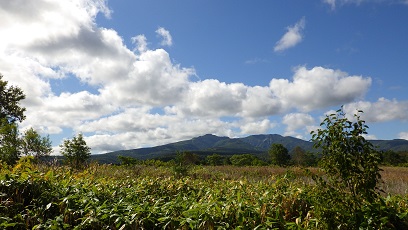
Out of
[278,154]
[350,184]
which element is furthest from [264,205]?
[278,154]

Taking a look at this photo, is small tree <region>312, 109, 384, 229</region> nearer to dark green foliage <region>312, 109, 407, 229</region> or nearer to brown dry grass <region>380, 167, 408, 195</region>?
dark green foliage <region>312, 109, 407, 229</region>

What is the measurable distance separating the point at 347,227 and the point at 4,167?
8.51 meters

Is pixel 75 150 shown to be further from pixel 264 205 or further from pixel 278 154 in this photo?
pixel 278 154

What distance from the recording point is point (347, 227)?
4.01 meters

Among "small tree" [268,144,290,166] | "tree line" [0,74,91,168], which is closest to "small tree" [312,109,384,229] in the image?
"tree line" [0,74,91,168]

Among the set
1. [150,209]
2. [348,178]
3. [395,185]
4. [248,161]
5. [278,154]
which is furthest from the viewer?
[278,154]

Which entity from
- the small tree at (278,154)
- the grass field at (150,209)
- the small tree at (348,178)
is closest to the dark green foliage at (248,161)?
the small tree at (278,154)

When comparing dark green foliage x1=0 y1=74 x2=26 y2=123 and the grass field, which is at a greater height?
dark green foliage x1=0 y1=74 x2=26 y2=123

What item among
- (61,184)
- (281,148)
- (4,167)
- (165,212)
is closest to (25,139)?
(4,167)

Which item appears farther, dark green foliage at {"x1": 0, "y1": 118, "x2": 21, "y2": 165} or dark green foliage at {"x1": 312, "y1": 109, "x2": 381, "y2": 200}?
dark green foliage at {"x1": 0, "y1": 118, "x2": 21, "y2": 165}

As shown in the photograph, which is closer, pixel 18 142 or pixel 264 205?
pixel 264 205

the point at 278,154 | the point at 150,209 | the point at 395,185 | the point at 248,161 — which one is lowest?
the point at 395,185

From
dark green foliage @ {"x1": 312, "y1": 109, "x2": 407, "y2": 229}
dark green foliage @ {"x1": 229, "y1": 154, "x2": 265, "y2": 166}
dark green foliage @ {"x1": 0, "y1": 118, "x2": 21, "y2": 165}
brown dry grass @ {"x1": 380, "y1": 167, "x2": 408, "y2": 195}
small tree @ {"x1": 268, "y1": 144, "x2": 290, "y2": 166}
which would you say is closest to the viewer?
dark green foliage @ {"x1": 312, "y1": 109, "x2": 407, "y2": 229}

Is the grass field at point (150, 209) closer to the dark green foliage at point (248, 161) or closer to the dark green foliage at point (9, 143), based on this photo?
the dark green foliage at point (9, 143)
